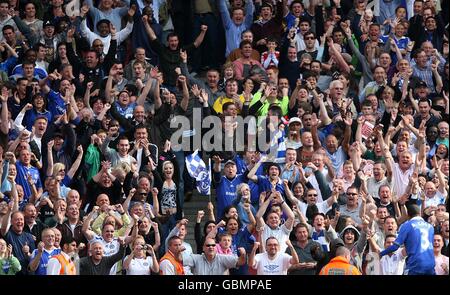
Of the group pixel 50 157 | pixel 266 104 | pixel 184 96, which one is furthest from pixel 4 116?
pixel 266 104

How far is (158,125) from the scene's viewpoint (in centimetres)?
2538

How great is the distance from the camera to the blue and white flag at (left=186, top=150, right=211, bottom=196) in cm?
2489

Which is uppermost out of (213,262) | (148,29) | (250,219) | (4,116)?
(148,29)

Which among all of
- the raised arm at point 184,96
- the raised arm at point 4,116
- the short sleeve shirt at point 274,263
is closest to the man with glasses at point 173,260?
the short sleeve shirt at point 274,263

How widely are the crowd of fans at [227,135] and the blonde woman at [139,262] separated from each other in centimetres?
3

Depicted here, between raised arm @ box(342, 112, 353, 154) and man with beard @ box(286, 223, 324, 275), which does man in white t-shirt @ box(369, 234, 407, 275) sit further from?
raised arm @ box(342, 112, 353, 154)

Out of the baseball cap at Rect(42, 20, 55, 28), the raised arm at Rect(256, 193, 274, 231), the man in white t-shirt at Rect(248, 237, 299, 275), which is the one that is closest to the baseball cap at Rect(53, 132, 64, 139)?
the baseball cap at Rect(42, 20, 55, 28)

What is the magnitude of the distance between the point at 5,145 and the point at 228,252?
3.54 m

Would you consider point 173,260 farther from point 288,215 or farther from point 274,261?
point 288,215

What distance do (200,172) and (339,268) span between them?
8.94 ft

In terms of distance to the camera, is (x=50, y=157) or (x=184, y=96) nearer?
(x=50, y=157)

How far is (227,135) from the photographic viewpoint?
82.6ft

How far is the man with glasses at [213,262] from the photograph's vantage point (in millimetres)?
23359

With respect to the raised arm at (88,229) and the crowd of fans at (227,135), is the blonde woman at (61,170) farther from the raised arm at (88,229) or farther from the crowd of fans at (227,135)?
the raised arm at (88,229)
